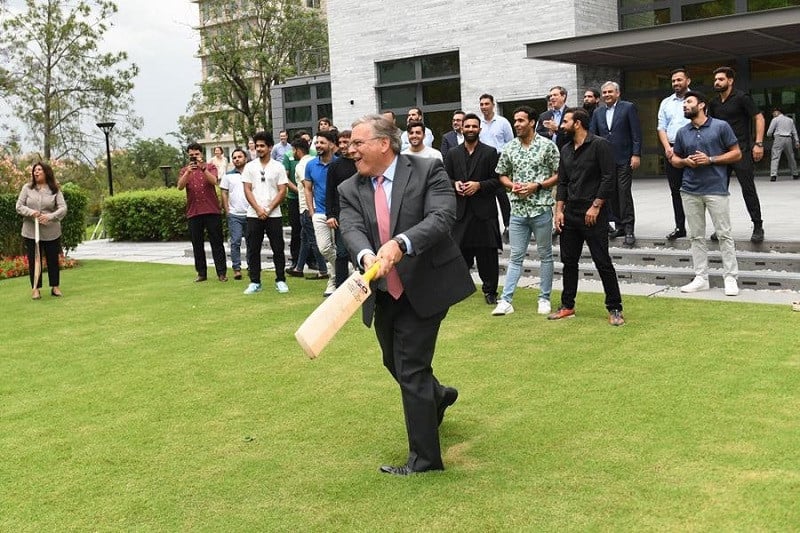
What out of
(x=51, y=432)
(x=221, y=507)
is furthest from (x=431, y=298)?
(x=51, y=432)

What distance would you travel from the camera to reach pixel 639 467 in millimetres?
4594

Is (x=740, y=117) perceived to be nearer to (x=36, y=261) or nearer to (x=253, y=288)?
(x=253, y=288)

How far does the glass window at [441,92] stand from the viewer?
83.0 feet

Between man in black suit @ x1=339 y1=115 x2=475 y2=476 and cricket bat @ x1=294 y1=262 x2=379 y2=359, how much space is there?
280 millimetres

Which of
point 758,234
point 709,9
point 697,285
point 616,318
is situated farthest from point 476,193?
point 709,9

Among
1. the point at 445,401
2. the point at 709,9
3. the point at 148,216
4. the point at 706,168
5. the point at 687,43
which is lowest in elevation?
the point at 445,401

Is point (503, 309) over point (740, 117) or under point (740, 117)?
under

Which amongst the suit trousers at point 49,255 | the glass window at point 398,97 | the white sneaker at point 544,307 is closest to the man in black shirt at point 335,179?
the white sneaker at point 544,307

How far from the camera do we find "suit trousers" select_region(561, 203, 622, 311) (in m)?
8.20

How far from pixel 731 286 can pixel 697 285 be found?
1.43 feet

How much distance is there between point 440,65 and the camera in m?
25.5

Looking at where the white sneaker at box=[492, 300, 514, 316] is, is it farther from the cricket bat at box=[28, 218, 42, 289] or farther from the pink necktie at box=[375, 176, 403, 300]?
the cricket bat at box=[28, 218, 42, 289]

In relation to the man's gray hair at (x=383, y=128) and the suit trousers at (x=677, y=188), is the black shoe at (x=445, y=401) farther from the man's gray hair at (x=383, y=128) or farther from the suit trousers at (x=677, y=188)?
A: the suit trousers at (x=677, y=188)

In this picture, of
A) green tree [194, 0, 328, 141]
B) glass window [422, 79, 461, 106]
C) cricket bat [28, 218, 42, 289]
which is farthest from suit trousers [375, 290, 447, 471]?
green tree [194, 0, 328, 141]
